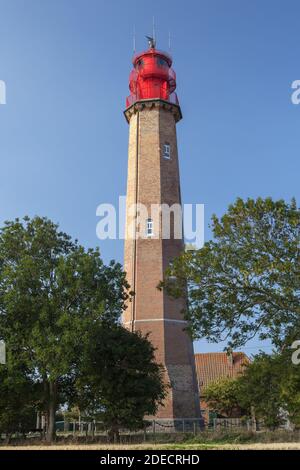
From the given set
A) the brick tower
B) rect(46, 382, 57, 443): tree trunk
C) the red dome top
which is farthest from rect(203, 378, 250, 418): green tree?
the red dome top

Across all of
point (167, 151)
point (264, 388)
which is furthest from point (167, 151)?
point (264, 388)

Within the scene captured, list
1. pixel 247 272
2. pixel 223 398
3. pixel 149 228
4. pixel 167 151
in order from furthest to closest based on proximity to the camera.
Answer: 1. pixel 223 398
2. pixel 167 151
3. pixel 149 228
4. pixel 247 272

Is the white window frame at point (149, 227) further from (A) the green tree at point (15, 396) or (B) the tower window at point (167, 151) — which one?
(A) the green tree at point (15, 396)

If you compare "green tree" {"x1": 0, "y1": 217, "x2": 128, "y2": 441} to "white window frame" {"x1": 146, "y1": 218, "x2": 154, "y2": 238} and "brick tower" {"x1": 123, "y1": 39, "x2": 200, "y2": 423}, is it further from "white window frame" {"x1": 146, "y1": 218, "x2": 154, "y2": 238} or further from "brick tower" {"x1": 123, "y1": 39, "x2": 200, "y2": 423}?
"white window frame" {"x1": 146, "y1": 218, "x2": 154, "y2": 238}

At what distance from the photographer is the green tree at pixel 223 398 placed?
39.7m

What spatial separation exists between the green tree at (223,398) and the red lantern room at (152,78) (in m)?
22.0

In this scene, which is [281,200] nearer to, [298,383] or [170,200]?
[298,383]

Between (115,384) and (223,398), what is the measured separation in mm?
18572

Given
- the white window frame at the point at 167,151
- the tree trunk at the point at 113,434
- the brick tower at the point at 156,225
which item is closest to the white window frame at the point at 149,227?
the brick tower at the point at 156,225

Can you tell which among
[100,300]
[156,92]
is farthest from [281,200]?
[156,92]

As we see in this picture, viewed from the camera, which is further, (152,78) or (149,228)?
(152,78)

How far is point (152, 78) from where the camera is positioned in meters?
39.3

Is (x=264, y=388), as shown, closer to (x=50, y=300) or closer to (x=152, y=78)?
(x=50, y=300)

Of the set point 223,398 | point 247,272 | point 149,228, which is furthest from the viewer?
point 223,398
